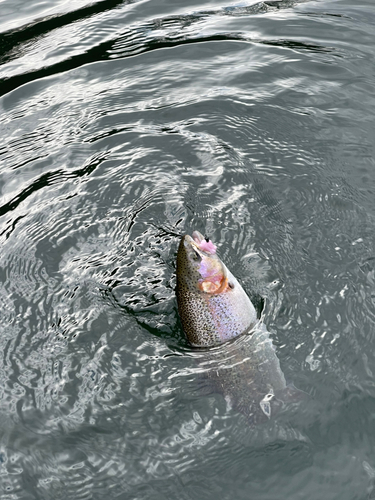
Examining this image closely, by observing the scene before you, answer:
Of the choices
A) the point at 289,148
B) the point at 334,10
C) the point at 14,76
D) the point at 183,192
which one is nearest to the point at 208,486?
the point at 183,192

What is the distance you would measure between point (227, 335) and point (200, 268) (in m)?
0.56

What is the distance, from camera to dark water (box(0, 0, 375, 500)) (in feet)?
13.4

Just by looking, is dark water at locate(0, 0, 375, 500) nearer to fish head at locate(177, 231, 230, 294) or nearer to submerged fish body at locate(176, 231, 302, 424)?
submerged fish body at locate(176, 231, 302, 424)

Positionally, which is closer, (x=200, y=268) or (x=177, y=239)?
(x=200, y=268)

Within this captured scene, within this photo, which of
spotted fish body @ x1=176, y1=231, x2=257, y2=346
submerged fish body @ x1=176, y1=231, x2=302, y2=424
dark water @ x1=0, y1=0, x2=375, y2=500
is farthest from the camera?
spotted fish body @ x1=176, y1=231, x2=257, y2=346

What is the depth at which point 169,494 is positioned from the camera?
388cm

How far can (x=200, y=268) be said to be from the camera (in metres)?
4.83

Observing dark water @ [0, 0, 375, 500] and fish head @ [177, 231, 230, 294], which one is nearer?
dark water @ [0, 0, 375, 500]

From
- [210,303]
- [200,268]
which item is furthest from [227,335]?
[200,268]

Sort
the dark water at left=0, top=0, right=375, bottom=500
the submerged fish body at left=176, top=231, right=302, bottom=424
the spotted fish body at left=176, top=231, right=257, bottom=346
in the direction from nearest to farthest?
the dark water at left=0, top=0, right=375, bottom=500
the submerged fish body at left=176, top=231, right=302, bottom=424
the spotted fish body at left=176, top=231, right=257, bottom=346

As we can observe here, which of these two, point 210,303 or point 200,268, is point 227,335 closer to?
point 210,303

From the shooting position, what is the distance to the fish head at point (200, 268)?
4.79m

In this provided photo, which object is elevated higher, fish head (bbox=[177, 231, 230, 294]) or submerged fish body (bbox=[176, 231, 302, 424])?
fish head (bbox=[177, 231, 230, 294])

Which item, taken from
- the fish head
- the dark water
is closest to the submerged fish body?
the fish head
